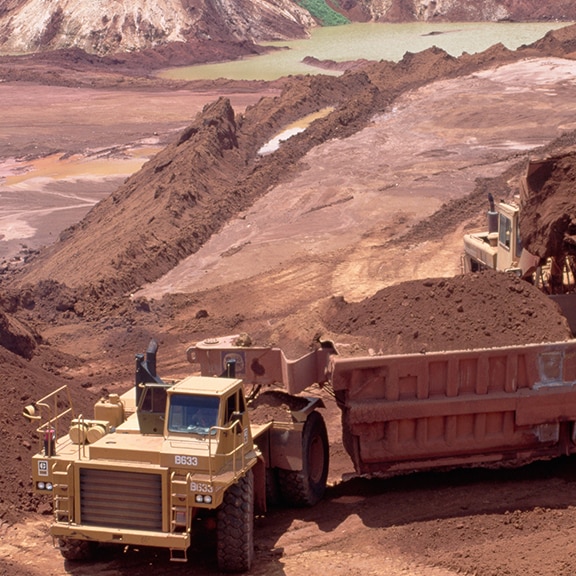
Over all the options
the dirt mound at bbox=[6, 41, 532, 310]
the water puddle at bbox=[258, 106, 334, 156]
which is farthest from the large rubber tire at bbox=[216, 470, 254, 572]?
the water puddle at bbox=[258, 106, 334, 156]

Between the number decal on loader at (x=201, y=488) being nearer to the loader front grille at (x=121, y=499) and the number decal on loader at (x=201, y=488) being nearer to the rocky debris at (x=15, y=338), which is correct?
the loader front grille at (x=121, y=499)

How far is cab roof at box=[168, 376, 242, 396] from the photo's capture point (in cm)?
1050

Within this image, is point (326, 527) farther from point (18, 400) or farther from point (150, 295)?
point (150, 295)

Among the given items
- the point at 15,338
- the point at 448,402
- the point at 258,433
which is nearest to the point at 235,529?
the point at 258,433

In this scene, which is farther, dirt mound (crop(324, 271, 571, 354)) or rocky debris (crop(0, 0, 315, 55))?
rocky debris (crop(0, 0, 315, 55))

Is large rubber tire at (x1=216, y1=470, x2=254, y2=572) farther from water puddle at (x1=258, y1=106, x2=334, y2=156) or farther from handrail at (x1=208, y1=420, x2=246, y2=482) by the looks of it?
water puddle at (x1=258, y1=106, x2=334, y2=156)

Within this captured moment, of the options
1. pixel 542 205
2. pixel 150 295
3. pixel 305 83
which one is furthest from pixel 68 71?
pixel 542 205

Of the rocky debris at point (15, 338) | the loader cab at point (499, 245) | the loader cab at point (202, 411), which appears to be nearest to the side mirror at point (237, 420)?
the loader cab at point (202, 411)

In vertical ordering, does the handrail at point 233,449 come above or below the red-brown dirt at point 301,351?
above

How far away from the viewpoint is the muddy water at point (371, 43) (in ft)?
237

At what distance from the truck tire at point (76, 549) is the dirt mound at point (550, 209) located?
24.6 ft

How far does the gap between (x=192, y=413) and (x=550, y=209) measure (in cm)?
691

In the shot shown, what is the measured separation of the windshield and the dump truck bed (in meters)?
1.87

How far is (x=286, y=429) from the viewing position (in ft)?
39.6
